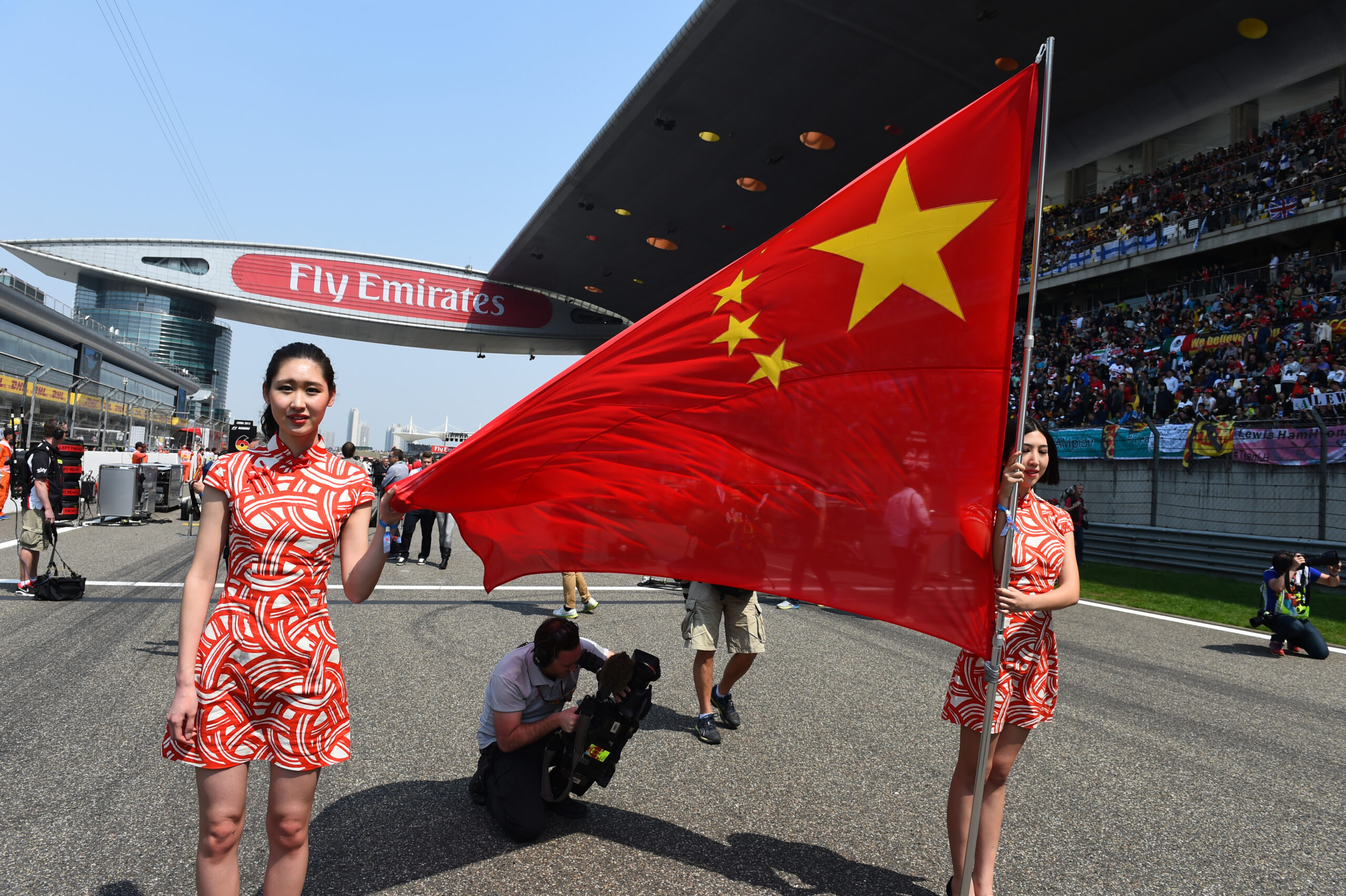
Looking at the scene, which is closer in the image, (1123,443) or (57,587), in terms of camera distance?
(57,587)

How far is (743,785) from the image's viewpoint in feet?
12.7

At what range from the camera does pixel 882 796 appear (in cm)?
375

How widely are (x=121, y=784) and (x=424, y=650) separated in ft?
9.16

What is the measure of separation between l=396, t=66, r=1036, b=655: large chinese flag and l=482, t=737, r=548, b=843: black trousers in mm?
867

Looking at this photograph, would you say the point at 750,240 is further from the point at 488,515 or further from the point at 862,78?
the point at 488,515

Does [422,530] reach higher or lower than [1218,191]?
lower

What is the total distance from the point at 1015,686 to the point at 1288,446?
1279cm

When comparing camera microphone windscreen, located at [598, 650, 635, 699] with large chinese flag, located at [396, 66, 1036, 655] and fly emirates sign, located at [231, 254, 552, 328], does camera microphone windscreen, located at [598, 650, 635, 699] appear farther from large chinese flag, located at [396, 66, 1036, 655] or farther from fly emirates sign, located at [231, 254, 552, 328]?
fly emirates sign, located at [231, 254, 552, 328]

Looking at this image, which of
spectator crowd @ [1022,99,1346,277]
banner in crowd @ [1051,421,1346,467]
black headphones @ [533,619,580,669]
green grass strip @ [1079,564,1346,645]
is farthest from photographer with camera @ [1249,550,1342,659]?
spectator crowd @ [1022,99,1346,277]

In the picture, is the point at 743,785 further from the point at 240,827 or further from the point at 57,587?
the point at 57,587

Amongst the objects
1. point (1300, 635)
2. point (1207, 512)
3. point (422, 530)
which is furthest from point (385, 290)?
point (1300, 635)

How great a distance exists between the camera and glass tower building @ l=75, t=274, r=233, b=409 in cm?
3491

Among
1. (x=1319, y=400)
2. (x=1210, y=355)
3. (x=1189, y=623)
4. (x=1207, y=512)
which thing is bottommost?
(x=1189, y=623)

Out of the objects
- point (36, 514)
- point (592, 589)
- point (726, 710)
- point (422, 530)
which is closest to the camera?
point (726, 710)
